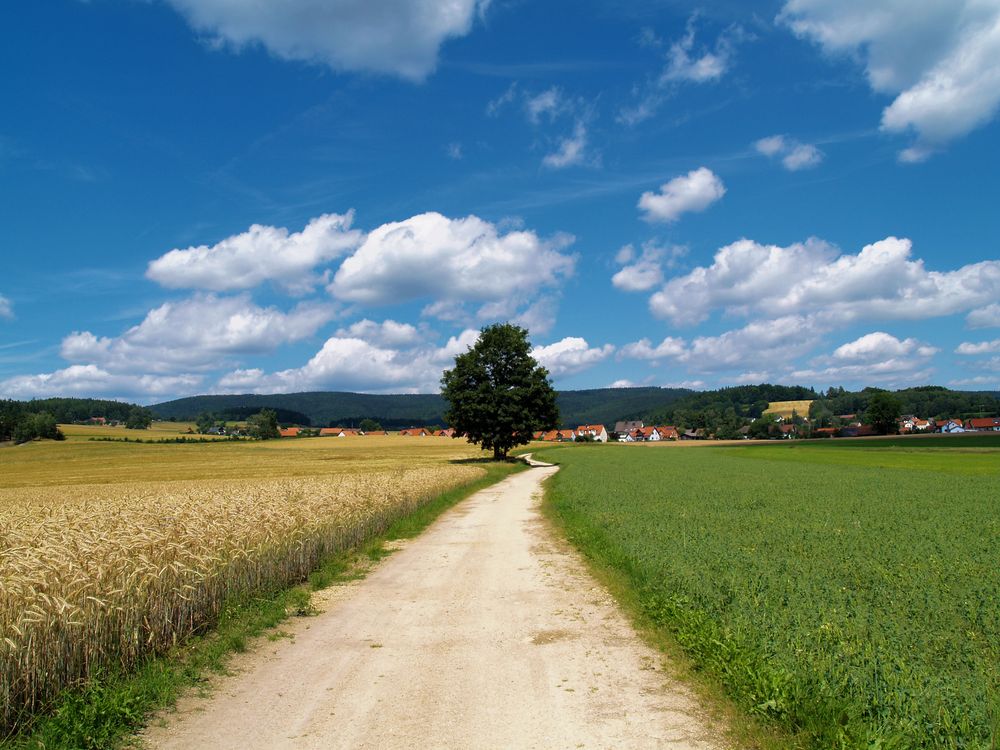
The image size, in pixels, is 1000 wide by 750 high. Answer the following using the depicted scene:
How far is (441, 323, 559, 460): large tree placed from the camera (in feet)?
222

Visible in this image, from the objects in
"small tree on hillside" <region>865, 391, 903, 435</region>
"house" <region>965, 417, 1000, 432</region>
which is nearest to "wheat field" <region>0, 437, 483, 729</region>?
"small tree on hillside" <region>865, 391, 903, 435</region>

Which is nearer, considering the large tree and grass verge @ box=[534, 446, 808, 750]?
grass verge @ box=[534, 446, 808, 750]

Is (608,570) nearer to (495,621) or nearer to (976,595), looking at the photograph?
(495,621)

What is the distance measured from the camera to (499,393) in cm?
6775

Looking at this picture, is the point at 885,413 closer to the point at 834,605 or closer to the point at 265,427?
the point at 265,427

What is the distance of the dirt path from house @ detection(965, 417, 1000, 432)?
638 feet

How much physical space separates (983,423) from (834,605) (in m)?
202

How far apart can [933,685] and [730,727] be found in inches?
71.2

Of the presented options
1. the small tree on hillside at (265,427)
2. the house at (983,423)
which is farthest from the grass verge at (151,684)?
the house at (983,423)

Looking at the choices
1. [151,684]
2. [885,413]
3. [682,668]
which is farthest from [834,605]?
[885,413]

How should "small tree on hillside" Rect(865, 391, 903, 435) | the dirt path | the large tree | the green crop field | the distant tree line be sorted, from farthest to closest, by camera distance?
1. "small tree on hillside" Rect(865, 391, 903, 435)
2. the distant tree line
3. the large tree
4. the dirt path
5. the green crop field

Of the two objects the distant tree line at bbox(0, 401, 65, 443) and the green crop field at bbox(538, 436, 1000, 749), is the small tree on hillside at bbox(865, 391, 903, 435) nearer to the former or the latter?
the green crop field at bbox(538, 436, 1000, 749)

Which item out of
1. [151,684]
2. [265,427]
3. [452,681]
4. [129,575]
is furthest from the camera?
[265,427]

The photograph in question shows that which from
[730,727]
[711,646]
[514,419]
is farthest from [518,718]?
[514,419]
